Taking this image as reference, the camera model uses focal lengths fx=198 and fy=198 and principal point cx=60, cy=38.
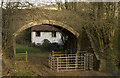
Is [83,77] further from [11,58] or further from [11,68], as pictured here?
[11,58]

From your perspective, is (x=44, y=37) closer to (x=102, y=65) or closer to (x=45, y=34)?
(x=45, y=34)

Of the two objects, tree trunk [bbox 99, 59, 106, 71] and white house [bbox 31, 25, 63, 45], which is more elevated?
white house [bbox 31, 25, 63, 45]

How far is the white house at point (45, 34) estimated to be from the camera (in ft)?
114

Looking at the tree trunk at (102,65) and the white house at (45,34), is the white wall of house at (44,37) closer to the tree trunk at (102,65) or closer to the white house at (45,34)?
the white house at (45,34)

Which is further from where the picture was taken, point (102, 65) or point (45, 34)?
point (45, 34)

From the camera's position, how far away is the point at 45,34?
3506cm

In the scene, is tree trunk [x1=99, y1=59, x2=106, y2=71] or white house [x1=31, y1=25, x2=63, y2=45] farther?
white house [x1=31, y1=25, x2=63, y2=45]

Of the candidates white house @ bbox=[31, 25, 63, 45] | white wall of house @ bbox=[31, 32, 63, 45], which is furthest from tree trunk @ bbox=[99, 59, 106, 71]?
white wall of house @ bbox=[31, 32, 63, 45]

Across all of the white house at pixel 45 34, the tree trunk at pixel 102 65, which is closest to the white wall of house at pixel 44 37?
the white house at pixel 45 34

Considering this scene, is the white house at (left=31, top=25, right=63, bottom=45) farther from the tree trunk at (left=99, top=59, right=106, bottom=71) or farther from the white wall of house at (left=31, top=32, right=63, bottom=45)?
the tree trunk at (left=99, top=59, right=106, bottom=71)

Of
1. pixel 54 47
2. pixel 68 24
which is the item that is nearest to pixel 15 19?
pixel 68 24

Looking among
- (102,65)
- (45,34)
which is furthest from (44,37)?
(102,65)

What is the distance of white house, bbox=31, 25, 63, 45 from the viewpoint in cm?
3462

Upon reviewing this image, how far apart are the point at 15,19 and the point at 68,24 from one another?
4.38 meters
